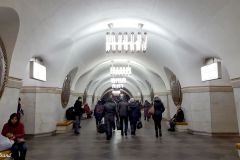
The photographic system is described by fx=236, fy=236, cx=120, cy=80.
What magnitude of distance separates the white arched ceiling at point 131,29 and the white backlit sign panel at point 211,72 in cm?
48

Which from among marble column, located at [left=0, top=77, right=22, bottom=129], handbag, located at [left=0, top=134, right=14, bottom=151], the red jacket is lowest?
handbag, located at [left=0, top=134, right=14, bottom=151]

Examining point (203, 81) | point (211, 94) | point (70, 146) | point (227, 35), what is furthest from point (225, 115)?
point (70, 146)

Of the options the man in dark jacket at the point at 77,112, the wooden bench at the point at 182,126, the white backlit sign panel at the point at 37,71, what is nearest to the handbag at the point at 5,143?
the white backlit sign panel at the point at 37,71

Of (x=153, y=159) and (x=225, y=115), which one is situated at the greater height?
(x=225, y=115)

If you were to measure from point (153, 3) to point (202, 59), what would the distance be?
3.98 metres

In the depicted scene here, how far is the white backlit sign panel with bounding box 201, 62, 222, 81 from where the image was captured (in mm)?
8086

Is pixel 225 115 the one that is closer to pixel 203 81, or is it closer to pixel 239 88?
pixel 203 81

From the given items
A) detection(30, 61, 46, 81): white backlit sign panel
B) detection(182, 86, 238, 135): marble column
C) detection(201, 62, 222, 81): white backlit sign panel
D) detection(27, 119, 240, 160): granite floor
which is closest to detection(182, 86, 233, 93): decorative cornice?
detection(182, 86, 238, 135): marble column

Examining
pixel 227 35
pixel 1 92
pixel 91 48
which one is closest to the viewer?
pixel 1 92

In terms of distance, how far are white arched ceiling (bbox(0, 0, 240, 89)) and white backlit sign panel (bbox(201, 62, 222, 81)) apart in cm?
48

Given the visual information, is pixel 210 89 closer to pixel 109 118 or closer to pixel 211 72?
pixel 211 72

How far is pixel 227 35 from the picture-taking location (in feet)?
19.9

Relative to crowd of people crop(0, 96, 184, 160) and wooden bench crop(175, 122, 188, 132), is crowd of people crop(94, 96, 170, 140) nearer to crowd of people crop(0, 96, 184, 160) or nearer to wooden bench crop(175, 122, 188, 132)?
crowd of people crop(0, 96, 184, 160)

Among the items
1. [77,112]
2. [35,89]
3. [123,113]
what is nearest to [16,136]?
[35,89]
